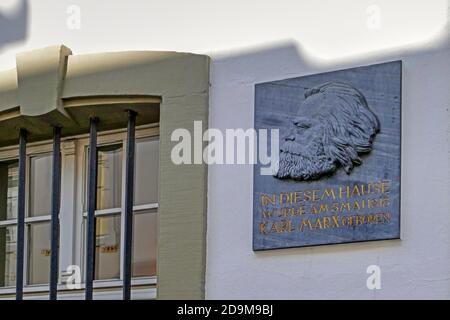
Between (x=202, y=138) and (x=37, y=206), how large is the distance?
200 cm

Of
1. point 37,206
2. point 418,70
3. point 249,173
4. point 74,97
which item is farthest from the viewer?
point 37,206

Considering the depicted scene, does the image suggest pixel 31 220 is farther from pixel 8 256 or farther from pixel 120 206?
pixel 120 206

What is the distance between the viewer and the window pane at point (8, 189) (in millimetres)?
11023

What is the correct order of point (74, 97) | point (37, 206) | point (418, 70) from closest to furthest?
point (418, 70) → point (74, 97) → point (37, 206)

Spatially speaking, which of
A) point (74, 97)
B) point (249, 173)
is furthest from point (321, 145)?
point (74, 97)

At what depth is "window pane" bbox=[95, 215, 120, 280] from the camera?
10.3 meters

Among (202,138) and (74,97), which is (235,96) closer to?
(202,138)

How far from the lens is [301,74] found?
930 centimetres

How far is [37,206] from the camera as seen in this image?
10875 millimetres

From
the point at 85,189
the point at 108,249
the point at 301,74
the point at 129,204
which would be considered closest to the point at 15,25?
the point at 85,189

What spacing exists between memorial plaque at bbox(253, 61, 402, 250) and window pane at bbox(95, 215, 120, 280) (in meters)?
1.52

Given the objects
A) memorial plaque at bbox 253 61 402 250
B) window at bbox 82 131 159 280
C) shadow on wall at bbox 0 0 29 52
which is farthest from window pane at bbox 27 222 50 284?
memorial plaque at bbox 253 61 402 250

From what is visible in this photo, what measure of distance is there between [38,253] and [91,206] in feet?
2.90

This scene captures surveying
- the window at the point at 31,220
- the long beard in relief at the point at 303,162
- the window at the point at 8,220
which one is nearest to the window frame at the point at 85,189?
the window at the point at 31,220
